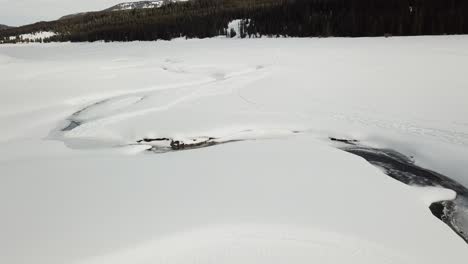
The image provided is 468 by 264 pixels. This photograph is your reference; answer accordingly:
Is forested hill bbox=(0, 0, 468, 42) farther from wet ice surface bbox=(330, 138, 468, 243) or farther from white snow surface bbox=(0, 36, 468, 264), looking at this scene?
wet ice surface bbox=(330, 138, 468, 243)

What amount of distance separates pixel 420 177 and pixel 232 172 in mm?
3352

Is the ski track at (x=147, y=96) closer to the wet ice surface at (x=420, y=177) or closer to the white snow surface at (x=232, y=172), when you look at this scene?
the white snow surface at (x=232, y=172)

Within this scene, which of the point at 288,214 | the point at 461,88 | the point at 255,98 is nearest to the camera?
the point at 288,214

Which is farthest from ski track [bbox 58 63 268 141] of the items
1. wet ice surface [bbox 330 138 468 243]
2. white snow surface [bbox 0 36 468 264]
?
wet ice surface [bbox 330 138 468 243]

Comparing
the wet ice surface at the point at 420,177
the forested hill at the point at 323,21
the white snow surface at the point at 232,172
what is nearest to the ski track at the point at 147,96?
the white snow surface at the point at 232,172

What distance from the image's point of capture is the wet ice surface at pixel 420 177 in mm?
5989

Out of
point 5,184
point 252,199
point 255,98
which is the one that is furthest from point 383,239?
point 255,98

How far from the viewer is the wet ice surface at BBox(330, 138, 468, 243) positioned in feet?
19.7

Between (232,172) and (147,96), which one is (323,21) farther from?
(232,172)

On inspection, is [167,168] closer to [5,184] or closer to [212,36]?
[5,184]

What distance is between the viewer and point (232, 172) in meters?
7.25

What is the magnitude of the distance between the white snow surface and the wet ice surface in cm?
21

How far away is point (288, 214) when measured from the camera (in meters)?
5.65

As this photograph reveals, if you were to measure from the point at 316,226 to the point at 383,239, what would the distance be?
0.79m
